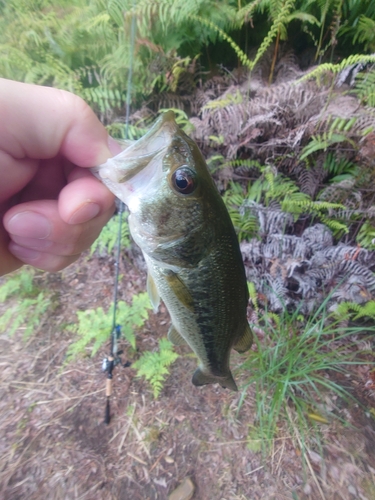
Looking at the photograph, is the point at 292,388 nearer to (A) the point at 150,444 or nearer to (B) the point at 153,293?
(A) the point at 150,444

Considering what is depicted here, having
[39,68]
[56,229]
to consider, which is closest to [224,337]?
[56,229]

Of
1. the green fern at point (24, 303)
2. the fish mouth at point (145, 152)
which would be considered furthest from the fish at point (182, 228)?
the green fern at point (24, 303)

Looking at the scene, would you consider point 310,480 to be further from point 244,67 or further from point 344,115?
point 244,67

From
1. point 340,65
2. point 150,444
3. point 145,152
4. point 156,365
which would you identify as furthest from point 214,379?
point 340,65

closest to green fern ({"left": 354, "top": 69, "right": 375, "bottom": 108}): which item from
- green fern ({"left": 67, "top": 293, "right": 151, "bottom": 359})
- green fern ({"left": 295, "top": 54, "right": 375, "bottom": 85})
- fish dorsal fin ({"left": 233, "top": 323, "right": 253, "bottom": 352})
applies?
green fern ({"left": 295, "top": 54, "right": 375, "bottom": 85})

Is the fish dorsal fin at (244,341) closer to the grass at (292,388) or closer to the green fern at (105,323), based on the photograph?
the grass at (292,388)

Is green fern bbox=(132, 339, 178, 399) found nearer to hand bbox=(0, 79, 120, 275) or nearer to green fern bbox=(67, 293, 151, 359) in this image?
green fern bbox=(67, 293, 151, 359)
